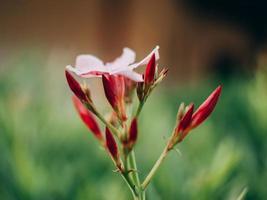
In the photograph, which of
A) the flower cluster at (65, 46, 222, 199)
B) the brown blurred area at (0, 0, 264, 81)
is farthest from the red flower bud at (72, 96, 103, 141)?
the brown blurred area at (0, 0, 264, 81)

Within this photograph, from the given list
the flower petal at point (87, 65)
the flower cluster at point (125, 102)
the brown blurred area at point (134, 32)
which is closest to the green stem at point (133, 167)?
the flower cluster at point (125, 102)

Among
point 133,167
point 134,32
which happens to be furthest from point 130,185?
point 134,32

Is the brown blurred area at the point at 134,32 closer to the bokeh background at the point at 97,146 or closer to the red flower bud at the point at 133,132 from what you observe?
the bokeh background at the point at 97,146

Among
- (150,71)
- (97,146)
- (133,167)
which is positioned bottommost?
(97,146)

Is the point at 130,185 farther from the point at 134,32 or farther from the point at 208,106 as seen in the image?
the point at 134,32

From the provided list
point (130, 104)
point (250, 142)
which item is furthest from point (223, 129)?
point (130, 104)

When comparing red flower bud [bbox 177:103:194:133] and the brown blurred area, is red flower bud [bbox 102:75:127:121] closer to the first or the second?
red flower bud [bbox 177:103:194:133]
